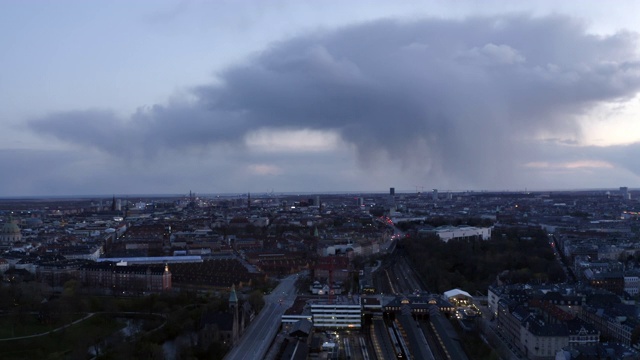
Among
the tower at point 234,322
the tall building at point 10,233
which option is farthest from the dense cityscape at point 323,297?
the tall building at point 10,233

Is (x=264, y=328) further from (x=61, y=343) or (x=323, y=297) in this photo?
(x=61, y=343)

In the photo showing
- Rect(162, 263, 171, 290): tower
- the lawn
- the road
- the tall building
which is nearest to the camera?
the lawn

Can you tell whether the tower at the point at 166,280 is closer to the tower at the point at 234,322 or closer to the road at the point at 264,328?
the road at the point at 264,328

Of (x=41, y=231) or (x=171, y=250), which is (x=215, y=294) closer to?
(x=171, y=250)

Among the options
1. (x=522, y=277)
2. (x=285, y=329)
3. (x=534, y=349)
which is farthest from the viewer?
(x=522, y=277)

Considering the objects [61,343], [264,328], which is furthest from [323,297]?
[61,343]

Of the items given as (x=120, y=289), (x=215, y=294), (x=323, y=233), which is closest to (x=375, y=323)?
(x=215, y=294)

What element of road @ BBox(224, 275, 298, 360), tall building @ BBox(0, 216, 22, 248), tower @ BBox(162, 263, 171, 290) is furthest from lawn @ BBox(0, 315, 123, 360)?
tall building @ BBox(0, 216, 22, 248)

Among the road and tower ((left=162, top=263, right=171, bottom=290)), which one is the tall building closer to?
tower ((left=162, top=263, right=171, bottom=290))
